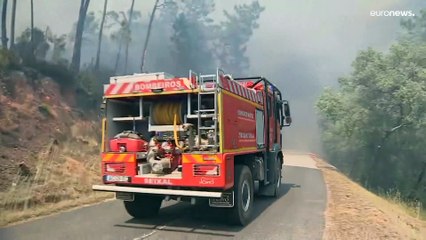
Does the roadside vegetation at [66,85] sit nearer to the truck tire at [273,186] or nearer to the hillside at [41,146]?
the hillside at [41,146]

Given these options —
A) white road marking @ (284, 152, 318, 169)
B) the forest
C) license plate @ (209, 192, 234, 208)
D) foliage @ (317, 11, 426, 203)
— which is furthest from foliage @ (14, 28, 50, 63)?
license plate @ (209, 192, 234, 208)

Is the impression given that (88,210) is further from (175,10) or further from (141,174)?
(175,10)

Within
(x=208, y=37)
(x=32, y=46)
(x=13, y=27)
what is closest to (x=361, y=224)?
(x=32, y=46)

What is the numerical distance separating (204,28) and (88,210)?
172 feet

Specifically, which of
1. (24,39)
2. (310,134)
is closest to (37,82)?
(24,39)

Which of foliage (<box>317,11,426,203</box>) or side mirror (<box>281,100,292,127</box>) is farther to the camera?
foliage (<box>317,11,426,203</box>)

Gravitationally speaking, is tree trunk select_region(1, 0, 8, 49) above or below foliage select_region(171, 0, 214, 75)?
below

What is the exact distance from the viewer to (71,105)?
2498cm

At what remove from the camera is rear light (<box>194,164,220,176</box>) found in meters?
6.32

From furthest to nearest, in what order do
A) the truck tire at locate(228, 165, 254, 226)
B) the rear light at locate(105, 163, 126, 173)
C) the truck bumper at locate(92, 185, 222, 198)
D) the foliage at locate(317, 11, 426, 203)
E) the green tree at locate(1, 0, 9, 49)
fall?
the green tree at locate(1, 0, 9, 49)
the foliage at locate(317, 11, 426, 203)
the rear light at locate(105, 163, 126, 173)
the truck tire at locate(228, 165, 254, 226)
the truck bumper at locate(92, 185, 222, 198)

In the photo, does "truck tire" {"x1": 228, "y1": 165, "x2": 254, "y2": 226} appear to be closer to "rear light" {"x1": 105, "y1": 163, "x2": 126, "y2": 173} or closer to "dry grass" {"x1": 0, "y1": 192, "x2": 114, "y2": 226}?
"rear light" {"x1": 105, "y1": 163, "x2": 126, "y2": 173}

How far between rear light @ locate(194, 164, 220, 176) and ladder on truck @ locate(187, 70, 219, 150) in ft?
1.02

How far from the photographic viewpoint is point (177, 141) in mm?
7004

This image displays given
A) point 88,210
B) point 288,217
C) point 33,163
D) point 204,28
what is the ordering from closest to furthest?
point 288,217
point 88,210
point 33,163
point 204,28
